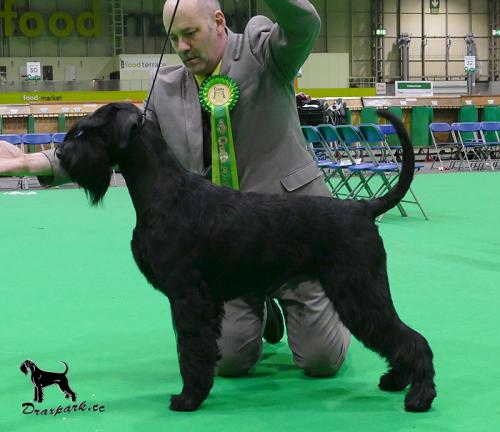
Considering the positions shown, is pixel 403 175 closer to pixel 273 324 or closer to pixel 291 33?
pixel 291 33

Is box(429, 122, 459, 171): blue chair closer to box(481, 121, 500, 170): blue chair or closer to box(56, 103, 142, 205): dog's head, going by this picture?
box(481, 121, 500, 170): blue chair

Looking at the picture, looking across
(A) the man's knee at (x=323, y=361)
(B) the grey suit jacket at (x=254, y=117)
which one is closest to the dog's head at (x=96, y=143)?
(B) the grey suit jacket at (x=254, y=117)

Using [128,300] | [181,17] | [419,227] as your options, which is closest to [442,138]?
[419,227]

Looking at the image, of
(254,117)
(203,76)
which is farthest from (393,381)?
(203,76)

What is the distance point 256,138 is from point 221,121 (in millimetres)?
184

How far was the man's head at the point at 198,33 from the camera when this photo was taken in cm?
282

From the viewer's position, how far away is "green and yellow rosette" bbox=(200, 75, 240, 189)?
2.99 m

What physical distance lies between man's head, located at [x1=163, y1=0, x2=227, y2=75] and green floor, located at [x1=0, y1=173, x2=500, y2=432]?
4.29ft

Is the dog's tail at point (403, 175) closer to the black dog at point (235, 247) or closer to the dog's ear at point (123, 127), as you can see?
the black dog at point (235, 247)

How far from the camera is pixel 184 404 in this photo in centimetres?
261

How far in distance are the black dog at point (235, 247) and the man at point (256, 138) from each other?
47cm

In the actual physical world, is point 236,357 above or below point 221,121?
below

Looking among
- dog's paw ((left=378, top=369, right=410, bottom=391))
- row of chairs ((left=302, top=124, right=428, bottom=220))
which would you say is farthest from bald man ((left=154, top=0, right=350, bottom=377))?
row of chairs ((left=302, top=124, right=428, bottom=220))

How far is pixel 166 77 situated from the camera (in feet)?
10.4
